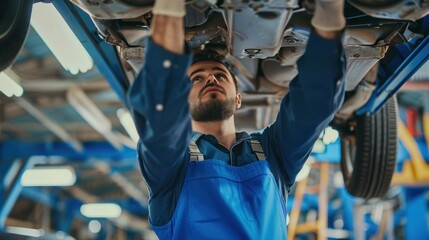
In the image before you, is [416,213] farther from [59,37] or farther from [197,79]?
[59,37]

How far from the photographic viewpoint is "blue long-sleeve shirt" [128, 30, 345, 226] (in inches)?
61.7

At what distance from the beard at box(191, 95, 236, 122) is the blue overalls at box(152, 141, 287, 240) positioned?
20 cm

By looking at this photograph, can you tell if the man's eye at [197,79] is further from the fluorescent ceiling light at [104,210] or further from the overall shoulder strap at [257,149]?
the fluorescent ceiling light at [104,210]

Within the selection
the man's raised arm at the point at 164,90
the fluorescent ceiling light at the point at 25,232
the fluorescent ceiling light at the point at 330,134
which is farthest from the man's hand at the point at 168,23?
the fluorescent ceiling light at the point at 25,232

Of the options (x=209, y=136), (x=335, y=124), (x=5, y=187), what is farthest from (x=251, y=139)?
(x=5, y=187)

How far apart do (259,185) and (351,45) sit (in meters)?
0.63

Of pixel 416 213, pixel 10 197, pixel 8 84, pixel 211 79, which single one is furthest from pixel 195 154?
pixel 416 213

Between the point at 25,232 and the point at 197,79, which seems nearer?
the point at 197,79

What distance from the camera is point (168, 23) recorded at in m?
1.53

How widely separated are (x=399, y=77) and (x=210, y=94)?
925 millimetres

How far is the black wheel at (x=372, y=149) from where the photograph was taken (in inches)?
122

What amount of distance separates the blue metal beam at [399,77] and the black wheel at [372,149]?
0.12 metres

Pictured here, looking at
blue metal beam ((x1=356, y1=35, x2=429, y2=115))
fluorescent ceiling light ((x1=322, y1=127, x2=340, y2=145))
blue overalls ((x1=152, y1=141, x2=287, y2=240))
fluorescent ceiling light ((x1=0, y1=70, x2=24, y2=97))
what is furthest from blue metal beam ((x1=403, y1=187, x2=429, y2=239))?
fluorescent ceiling light ((x1=0, y1=70, x2=24, y2=97))

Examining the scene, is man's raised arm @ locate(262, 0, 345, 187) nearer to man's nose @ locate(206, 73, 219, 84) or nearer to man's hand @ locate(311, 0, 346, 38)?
man's hand @ locate(311, 0, 346, 38)
